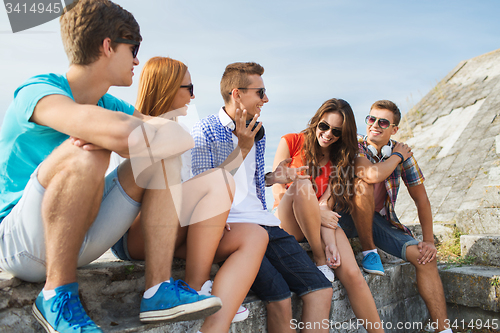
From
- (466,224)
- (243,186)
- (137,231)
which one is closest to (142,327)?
(137,231)

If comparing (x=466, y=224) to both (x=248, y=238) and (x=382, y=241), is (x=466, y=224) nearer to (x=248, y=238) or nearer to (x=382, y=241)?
(x=382, y=241)

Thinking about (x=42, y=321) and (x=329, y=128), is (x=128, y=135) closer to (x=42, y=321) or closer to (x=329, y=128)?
(x=42, y=321)

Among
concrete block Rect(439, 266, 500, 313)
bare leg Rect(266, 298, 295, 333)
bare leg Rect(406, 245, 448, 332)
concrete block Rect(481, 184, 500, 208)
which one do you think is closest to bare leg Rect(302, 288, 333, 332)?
bare leg Rect(266, 298, 295, 333)

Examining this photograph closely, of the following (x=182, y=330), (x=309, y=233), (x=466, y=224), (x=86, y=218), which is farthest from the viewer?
(x=466, y=224)

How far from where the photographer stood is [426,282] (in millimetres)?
3041

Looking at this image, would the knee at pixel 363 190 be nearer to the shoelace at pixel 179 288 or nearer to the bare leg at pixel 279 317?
the bare leg at pixel 279 317

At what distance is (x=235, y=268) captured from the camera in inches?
74.3

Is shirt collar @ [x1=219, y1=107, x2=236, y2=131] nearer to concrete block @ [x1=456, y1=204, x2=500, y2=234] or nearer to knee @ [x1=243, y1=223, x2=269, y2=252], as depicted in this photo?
knee @ [x1=243, y1=223, x2=269, y2=252]

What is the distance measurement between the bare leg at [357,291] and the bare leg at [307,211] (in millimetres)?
157

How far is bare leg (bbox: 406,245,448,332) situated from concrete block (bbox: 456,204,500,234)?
4.01 ft

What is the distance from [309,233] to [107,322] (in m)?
1.47

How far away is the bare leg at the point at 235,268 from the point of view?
5.78 feet

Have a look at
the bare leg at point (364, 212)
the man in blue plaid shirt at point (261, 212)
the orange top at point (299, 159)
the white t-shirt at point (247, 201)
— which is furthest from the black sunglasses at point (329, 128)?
the white t-shirt at point (247, 201)

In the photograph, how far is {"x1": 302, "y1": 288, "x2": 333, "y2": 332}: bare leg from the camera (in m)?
2.22
